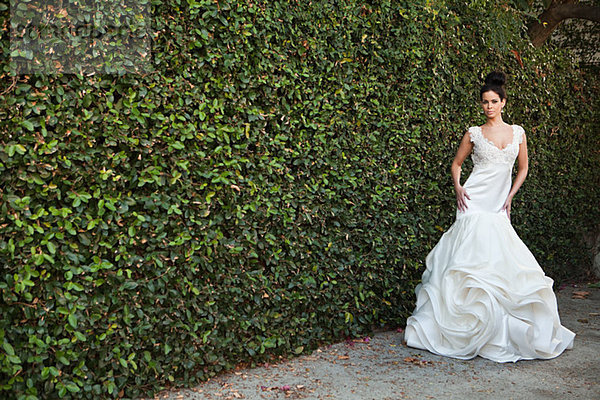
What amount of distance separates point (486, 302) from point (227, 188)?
→ 7.17ft

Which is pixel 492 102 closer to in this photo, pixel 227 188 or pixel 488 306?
pixel 488 306

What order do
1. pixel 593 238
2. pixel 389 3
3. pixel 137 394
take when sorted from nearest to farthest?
pixel 137 394 → pixel 389 3 → pixel 593 238

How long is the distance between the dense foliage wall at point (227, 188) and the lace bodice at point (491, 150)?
52cm

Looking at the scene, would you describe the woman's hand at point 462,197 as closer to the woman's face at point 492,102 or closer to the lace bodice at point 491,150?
the lace bodice at point 491,150

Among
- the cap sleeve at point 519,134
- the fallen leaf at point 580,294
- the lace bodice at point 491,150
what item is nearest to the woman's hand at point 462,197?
the lace bodice at point 491,150

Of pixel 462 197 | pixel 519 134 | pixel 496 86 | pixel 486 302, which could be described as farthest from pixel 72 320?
→ pixel 519 134

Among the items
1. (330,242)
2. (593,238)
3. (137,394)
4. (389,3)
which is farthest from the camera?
(593,238)

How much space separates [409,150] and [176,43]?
2534mm

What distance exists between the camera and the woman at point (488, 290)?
4.48m

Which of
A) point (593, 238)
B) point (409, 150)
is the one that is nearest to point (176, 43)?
point (409, 150)

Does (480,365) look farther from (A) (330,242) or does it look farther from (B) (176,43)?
(B) (176,43)

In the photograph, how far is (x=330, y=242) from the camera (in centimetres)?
468

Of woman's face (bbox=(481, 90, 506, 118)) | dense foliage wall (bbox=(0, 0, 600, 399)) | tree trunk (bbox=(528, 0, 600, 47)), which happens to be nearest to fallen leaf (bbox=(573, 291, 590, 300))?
dense foliage wall (bbox=(0, 0, 600, 399))

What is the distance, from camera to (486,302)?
4.43 m
